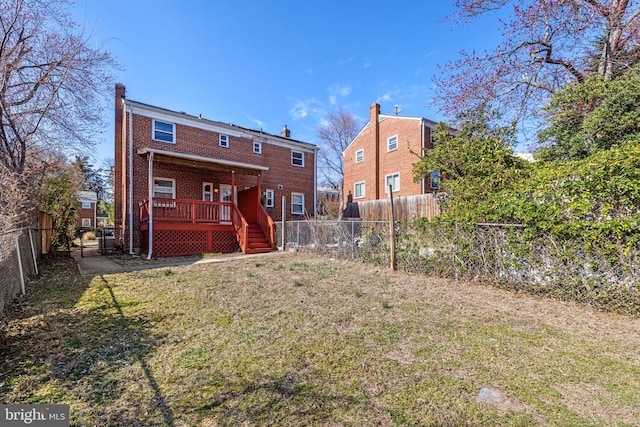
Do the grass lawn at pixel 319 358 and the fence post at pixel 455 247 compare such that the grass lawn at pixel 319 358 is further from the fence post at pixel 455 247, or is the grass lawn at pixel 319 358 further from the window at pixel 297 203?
the window at pixel 297 203

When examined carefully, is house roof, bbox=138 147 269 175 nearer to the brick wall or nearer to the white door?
the white door

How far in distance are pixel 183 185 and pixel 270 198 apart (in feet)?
15.4

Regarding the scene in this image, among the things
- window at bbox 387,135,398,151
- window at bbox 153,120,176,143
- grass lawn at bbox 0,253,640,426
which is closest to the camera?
grass lawn at bbox 0,253,640,426

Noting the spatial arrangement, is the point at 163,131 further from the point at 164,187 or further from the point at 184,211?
the point at 184,211

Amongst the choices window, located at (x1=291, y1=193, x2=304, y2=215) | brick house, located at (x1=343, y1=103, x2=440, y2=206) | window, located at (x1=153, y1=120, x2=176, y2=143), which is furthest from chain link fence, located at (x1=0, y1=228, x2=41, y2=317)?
brick house, located at (x1=343, y1=103, x2=440, y2=206)

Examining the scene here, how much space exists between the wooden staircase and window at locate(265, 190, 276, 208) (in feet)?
9.25

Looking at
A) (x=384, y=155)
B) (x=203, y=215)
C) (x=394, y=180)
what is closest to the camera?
(x=203, y=215)

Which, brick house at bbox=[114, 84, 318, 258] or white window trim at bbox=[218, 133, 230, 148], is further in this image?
white window trim at bbox=[218, 133, 230, 148]

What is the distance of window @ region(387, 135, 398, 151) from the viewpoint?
19800 mm

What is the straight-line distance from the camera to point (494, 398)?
99.3 inches

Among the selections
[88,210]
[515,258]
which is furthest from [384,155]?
[88,210]

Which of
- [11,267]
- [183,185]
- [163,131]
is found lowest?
[11,267]

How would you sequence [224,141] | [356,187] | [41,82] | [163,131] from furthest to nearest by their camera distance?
[356,187] < [224,141] < [163,131] < [41,82]

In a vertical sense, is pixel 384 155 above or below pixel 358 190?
above
